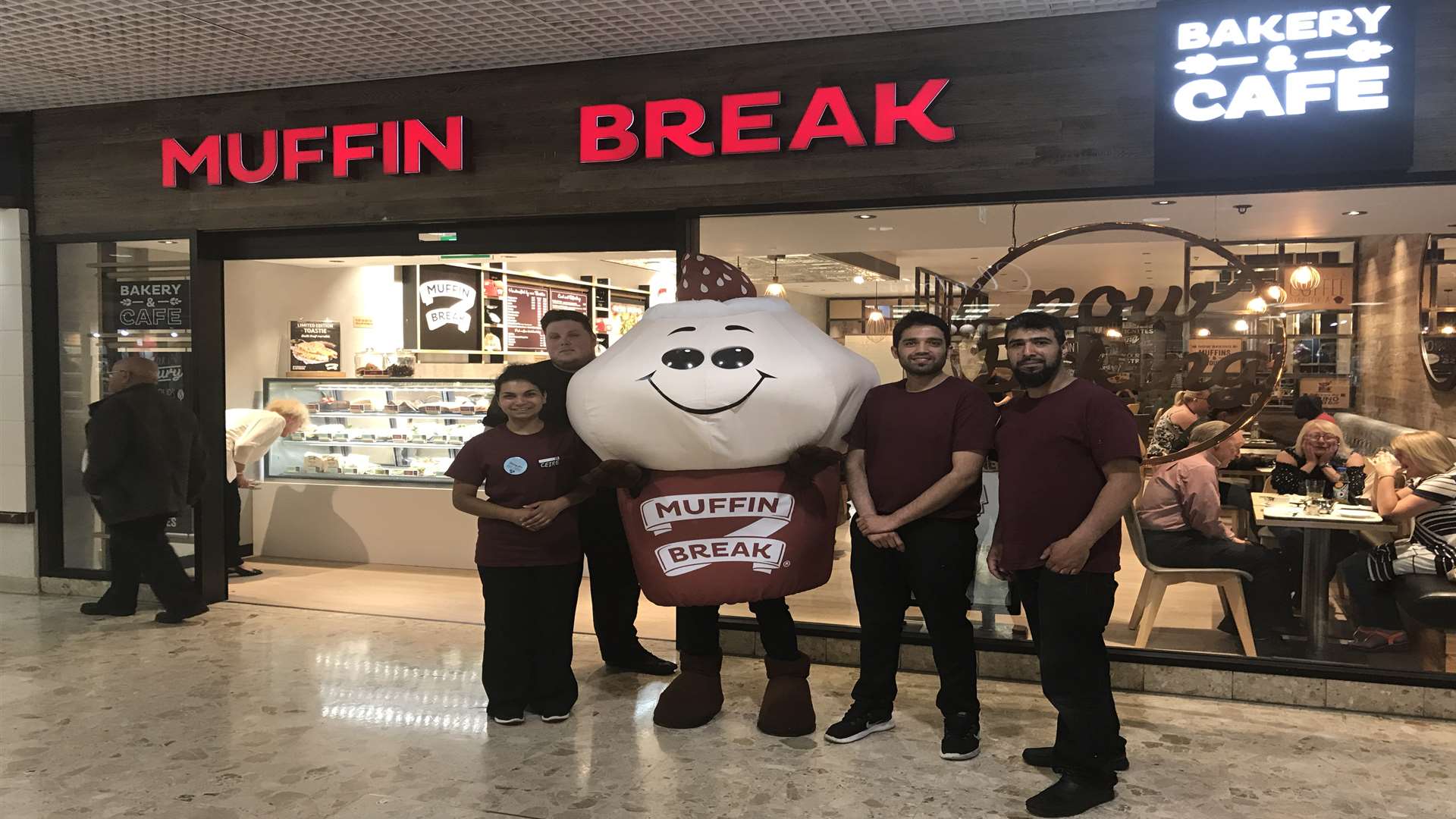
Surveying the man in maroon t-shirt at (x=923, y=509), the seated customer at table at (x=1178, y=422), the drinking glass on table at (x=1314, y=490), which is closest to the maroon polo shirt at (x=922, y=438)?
the man in maroon t-shirt at (x=923, y=509)

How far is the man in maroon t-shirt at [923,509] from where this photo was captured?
11.9ft

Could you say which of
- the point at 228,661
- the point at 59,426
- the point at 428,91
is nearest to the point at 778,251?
the point at 428,91

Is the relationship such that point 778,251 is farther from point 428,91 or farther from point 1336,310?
point 1336,310

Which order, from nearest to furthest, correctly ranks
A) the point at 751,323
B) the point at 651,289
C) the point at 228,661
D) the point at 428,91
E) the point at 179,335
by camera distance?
1. the point at 751,323
2. the point at 228,661
3. the point at 428,91
4. the point at 179,335
5. the point at 651,289

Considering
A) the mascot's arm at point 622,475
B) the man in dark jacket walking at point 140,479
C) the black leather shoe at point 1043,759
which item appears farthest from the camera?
the man in dark jacket walking at point 140,479

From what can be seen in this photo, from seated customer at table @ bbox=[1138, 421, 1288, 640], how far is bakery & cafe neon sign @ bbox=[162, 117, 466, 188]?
11.6 ft

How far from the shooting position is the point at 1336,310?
430 centimetres

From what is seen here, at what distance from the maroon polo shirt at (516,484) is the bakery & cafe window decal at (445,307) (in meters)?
4.89

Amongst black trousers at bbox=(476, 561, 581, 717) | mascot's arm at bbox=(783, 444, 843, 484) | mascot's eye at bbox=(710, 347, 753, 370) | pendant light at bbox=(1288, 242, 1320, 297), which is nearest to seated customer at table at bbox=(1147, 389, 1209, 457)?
pendant light at bbox=(1288, 242, 1320, 297)

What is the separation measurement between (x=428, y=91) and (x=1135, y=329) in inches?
137

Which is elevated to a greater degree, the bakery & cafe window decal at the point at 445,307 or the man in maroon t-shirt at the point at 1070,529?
the bakery & cafe window decal at the point at 445,307

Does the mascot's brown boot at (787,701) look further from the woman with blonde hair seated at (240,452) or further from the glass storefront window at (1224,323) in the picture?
the woman with blonde hair seated at (240,452)

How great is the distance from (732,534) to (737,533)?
0.02m

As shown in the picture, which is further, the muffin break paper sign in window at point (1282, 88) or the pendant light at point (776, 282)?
the pendant light at point (776, 282)
